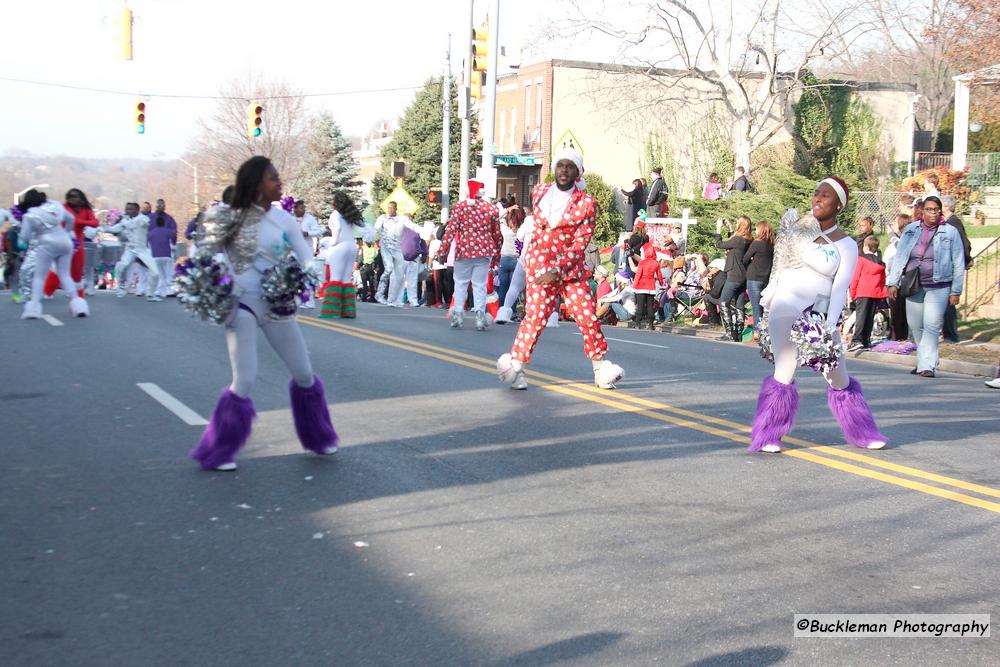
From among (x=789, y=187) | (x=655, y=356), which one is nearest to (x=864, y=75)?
(x=789, y=187)

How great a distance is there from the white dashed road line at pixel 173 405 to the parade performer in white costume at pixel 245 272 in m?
1.61

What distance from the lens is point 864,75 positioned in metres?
61.2

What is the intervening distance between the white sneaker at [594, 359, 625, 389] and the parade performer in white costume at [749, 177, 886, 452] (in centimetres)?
268

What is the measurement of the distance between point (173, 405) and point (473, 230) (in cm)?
791

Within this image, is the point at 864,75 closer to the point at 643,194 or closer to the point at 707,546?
the point at 643,194

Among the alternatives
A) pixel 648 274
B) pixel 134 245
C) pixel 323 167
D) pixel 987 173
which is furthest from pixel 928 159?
pixel 323 167

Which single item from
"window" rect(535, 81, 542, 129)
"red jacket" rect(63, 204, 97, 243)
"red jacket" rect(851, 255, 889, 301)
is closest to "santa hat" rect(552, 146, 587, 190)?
"red jacket" rect(851, 255, 889, 301)

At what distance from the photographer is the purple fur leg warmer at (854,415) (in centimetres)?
805

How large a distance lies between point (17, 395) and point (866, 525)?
7004 mm

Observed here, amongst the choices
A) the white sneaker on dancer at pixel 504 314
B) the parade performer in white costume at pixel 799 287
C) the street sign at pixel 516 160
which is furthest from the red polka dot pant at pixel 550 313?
the street sign at pixel 516 160

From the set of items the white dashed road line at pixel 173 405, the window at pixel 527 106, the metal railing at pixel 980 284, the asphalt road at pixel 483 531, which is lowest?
the asphalt road at pixel 483 531

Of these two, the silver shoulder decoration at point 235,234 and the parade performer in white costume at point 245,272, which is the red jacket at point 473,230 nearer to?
the parade performer in white costume at point 245,272

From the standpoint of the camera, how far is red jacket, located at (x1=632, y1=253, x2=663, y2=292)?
20656 millimetres

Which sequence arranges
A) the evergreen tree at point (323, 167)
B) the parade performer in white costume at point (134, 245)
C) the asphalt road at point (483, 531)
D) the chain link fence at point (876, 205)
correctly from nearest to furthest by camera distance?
the asphalt road at point (483, 531) → the parade performer in white costume at point (134, 245) → the chain link fence at point (876, 205) → the evergreen tree at point (323, 167)
